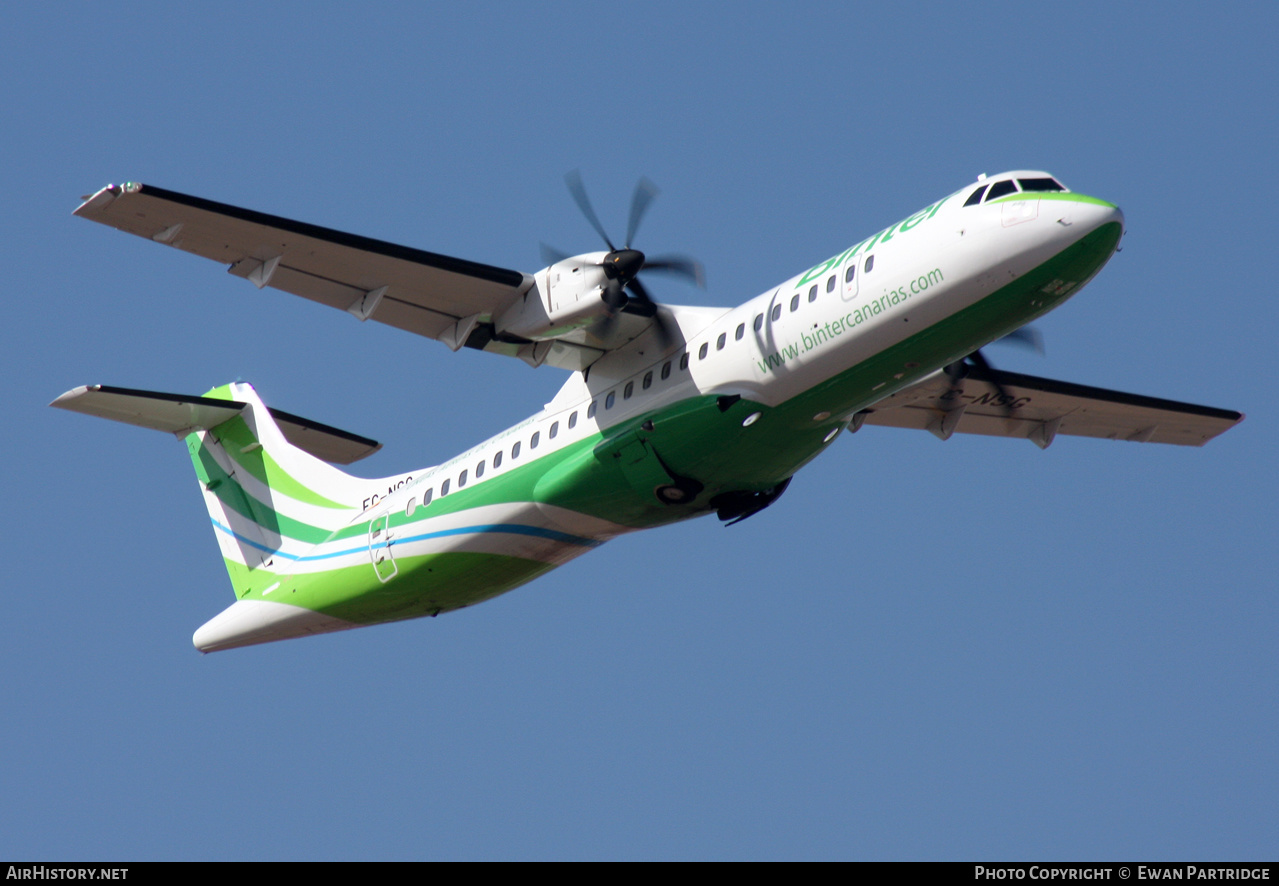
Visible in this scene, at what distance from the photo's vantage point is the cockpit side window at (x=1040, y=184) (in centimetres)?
1328

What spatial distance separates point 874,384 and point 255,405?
9126mm

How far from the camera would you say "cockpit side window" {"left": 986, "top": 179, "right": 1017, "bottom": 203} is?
13297 mm

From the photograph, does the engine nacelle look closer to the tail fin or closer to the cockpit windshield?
the cockpit windshield

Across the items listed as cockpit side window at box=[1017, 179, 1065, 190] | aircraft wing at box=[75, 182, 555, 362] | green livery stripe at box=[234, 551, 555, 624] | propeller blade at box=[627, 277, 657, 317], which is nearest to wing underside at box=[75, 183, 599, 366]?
aircraft wing at box=[75, 182, 555, 362]

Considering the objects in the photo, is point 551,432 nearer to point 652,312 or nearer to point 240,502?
point 652,312

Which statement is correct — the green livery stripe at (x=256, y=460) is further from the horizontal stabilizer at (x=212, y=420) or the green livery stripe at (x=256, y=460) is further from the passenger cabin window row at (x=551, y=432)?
the passenger cabin window row at (x=551, y=432)

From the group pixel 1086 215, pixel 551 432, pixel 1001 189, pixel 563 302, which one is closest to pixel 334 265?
pixel 563 302

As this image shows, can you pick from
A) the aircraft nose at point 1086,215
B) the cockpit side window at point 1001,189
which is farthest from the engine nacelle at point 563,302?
the aircraft nose at point 1086,215

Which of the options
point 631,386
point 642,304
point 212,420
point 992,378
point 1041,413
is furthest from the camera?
point 212,420

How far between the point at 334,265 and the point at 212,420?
5.53 m

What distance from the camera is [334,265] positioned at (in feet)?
49.3

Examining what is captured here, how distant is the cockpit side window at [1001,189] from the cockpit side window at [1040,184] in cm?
8

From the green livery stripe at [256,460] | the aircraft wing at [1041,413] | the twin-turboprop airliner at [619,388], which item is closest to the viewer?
the twin-turboprop airliner at [619,388]

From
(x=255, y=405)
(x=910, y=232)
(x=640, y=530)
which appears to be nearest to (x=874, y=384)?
(x=910, y=232)
